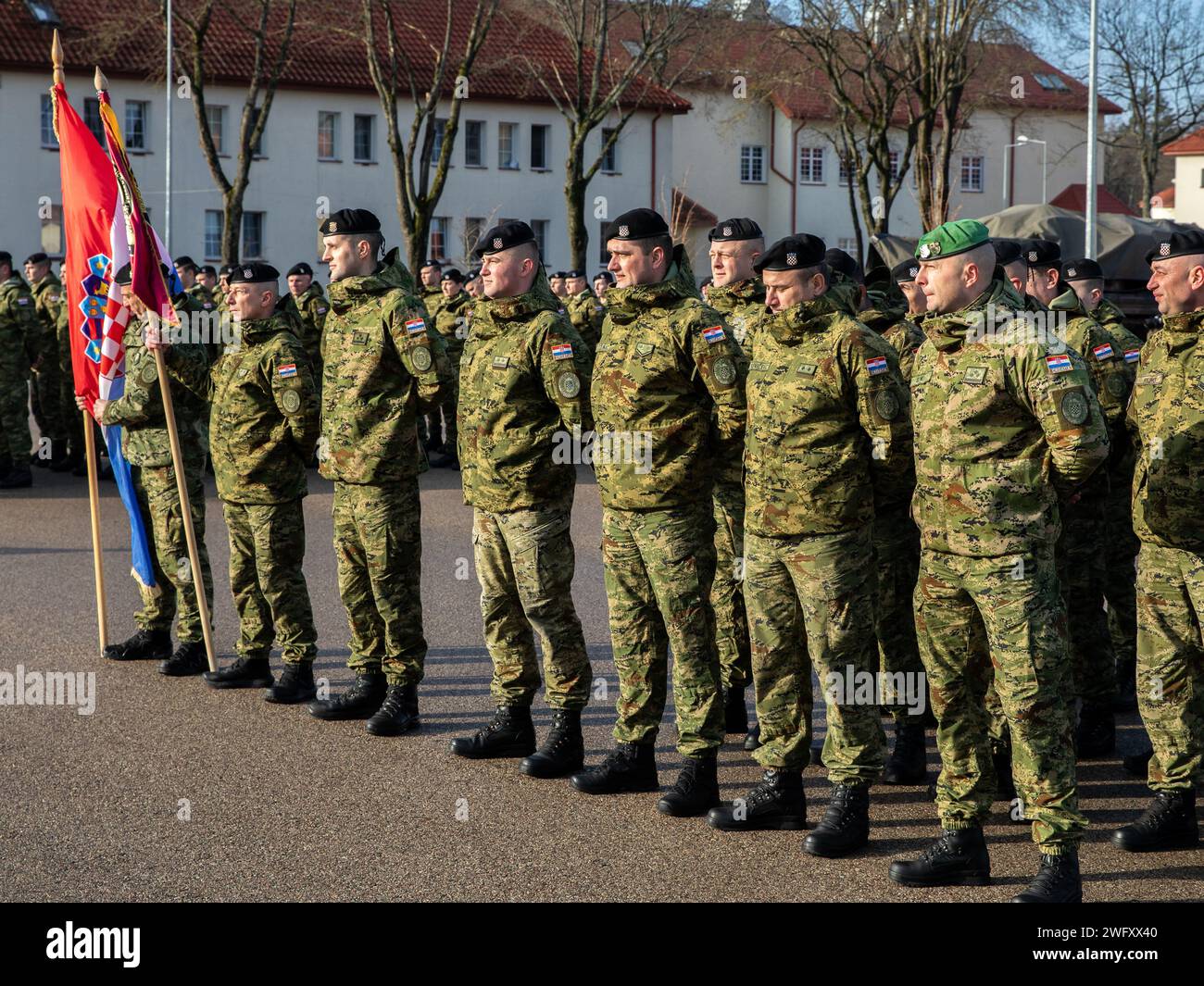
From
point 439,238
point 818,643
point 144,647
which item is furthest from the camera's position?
Result: point 439,238

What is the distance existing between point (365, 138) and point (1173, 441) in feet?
146

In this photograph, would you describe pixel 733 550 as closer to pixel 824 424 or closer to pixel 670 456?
pixel 670 456

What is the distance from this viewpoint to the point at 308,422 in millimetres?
8172

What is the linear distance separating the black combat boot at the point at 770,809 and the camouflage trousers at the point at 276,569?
9.87 feet

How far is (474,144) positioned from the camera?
49188 millimetres

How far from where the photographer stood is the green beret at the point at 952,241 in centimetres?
546

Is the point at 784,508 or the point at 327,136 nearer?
the point at 784,508

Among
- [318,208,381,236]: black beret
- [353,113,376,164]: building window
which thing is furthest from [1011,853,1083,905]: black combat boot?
[353,113,376,164]: building window

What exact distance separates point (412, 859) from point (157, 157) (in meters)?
42.1

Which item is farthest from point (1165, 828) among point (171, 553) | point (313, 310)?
point (313, 310)

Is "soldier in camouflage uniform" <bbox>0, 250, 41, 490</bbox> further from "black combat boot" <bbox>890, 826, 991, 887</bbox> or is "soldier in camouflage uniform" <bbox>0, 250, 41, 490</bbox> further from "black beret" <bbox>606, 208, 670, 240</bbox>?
"black combat boot" <bbox>890, 826, 991, 887</bbox>

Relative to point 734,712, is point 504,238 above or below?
above

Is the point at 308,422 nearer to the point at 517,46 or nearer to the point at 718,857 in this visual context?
the point at 718,857

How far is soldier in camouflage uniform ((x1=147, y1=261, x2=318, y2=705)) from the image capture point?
323 inches
